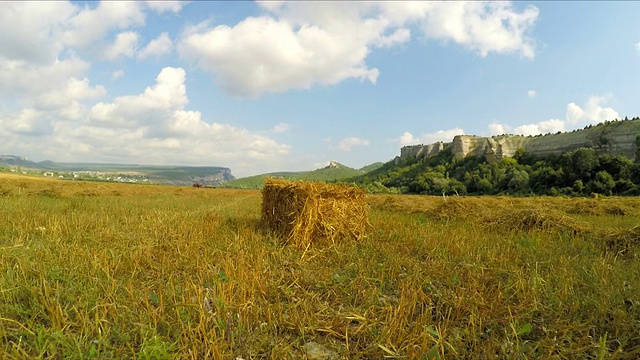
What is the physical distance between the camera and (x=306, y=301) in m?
3.81

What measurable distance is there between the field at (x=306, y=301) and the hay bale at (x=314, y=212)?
0.64m

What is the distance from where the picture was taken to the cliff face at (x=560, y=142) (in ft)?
207

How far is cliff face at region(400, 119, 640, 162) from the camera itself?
6322 cm

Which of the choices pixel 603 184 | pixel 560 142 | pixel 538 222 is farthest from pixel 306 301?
pixel 560 142

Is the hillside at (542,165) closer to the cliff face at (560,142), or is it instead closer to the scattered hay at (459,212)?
the cliff face at (560,142)

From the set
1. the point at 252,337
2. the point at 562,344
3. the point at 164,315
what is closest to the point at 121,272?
the point at 164,315

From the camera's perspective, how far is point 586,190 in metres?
49.9

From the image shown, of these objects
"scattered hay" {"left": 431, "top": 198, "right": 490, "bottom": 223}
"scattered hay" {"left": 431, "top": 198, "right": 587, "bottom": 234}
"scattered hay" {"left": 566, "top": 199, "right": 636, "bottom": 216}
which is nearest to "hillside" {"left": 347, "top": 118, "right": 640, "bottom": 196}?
"scattered hay" {"left": 566, "top": 199, "right": 636, "bottom": 216}

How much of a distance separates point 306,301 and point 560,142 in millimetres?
96379

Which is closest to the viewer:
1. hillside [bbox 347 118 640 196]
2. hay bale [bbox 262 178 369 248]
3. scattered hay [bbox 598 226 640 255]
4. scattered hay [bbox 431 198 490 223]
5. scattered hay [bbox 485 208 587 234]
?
scattered hay [bbox 598 226 640 255]

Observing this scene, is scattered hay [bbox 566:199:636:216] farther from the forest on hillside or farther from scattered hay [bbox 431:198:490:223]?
the forest on hillside

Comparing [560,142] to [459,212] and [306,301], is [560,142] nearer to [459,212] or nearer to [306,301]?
[459,212]

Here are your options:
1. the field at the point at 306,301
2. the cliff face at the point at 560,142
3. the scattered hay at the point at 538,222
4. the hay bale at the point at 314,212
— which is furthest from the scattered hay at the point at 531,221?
the cliff face at the point at 560,142

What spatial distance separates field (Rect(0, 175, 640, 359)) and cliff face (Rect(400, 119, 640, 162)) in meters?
79.5
